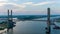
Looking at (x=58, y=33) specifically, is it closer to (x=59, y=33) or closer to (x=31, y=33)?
(x=59, y=33)

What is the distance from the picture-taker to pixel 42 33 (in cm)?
1803

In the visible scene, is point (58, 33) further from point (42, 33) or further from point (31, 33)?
point (31, 33)

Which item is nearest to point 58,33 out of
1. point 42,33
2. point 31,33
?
point 42,33

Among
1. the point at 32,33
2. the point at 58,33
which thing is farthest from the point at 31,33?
the point at 58,33

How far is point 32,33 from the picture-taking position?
1780cm

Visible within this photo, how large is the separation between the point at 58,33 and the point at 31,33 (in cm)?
282

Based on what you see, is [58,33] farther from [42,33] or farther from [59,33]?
[42,33]

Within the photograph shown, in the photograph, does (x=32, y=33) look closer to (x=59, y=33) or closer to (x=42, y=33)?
(x=42, y=33)

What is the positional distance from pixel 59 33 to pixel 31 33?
2.91 metres

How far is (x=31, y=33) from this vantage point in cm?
1777

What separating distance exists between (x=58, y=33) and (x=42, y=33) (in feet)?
5.46

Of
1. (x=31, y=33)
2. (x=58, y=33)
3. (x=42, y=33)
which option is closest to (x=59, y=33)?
(x=58, y=33)

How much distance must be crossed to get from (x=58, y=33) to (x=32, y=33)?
271 centimetres
